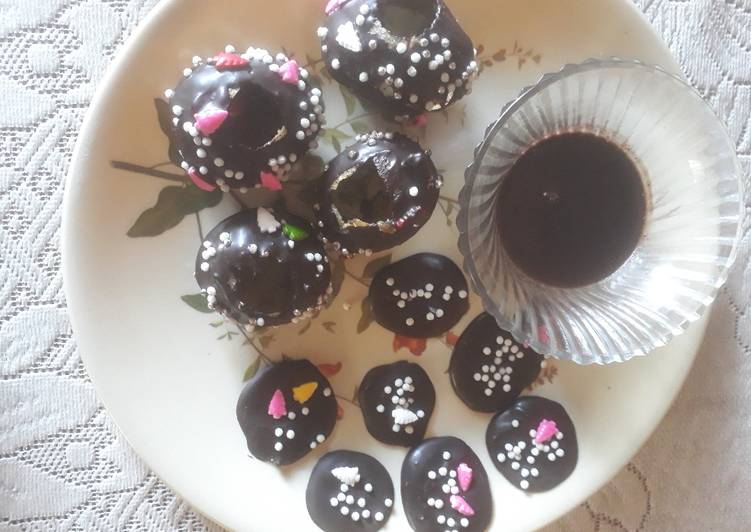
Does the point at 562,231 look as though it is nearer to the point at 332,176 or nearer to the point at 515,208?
the point at 515,208

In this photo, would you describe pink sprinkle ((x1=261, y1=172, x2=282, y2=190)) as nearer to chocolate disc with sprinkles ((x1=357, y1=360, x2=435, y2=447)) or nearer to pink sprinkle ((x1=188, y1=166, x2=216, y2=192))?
pink sprinkle ((x1=188, y1=166, x2=216, y2=192))

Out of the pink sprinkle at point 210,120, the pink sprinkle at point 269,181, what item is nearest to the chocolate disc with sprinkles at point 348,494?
the pink sprinkle at point 269,181


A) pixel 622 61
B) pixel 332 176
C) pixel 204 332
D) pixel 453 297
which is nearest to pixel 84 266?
pixel 204 332

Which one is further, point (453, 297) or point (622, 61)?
point (453, 297)

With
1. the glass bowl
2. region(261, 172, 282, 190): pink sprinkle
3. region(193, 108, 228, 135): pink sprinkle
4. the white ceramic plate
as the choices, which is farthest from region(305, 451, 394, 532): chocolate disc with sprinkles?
region(193, 108, 228, 135): pink sprinkle

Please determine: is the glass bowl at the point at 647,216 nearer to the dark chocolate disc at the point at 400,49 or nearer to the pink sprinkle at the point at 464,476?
the dark chocolate disc at the point at 400,49

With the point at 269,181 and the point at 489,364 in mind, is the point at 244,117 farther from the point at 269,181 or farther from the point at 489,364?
the point at 489,364
